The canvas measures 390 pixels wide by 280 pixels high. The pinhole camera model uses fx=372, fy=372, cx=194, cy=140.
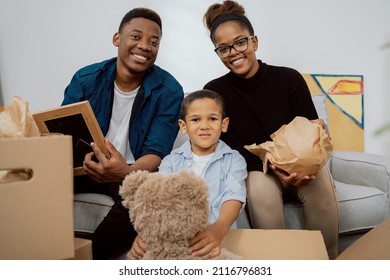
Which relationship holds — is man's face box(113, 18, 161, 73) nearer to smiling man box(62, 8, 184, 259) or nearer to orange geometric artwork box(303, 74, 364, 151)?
smiling man box(62, 8, 184, 259)

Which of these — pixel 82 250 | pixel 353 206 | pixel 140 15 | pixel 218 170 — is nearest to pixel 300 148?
pixel 218 170

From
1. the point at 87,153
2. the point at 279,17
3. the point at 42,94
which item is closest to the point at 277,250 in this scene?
the point at 87,153

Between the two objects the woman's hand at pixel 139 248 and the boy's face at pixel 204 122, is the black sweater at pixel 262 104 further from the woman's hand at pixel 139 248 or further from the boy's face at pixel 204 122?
the woman's hand at pixel 139 248

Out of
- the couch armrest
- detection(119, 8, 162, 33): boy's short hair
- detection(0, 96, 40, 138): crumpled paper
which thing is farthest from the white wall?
detection(0, 96, 40, 138): crumpled paper

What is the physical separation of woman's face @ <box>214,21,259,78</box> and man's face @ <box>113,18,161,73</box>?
8.7 inches

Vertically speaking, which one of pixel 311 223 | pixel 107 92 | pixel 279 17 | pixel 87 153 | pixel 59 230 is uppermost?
pixel 279 17

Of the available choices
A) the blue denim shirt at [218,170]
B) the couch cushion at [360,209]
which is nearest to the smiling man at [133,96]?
the blue denim shirt at [218,170]

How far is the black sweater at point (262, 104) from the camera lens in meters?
1.29

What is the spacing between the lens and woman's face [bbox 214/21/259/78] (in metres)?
1.25

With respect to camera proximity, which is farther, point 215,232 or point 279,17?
point 279,17

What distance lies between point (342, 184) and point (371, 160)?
0.45 feet

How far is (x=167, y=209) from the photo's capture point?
A: 0.69 meters

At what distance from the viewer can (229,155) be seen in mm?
1129
